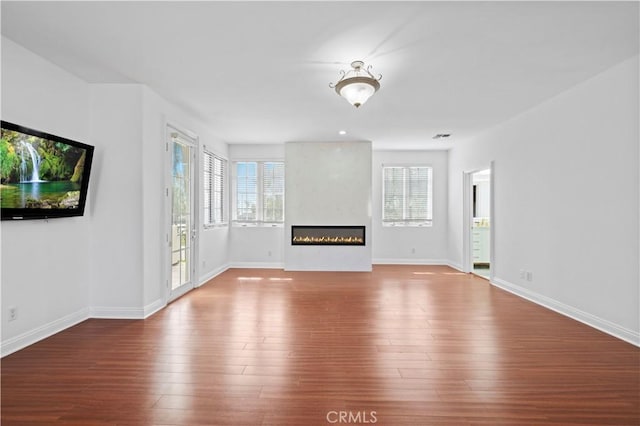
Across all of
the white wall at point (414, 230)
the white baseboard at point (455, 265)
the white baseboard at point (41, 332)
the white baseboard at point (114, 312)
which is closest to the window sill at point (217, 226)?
the white baseboard at point (114, 312)

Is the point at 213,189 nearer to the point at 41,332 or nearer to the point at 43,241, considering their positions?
the point at 43,241

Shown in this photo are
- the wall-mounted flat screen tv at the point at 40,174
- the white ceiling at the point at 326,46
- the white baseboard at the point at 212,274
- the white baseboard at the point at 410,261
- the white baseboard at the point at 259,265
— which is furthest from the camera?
the white baseboard at the point at 410,261

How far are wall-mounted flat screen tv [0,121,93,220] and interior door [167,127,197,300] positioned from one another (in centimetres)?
112

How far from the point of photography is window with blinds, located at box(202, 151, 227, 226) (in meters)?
6.15

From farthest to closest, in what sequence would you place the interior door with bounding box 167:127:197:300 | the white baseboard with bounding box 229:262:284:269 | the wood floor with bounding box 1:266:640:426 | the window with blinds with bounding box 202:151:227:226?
the white baseboard with bounding box 229:262:284:269 < the window with blinds with bounding box 202:151:227:226 < the interior door with bounding box 167:127:197:300 < the wood floor with bounding box 1:266:640:426

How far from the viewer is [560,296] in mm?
4109

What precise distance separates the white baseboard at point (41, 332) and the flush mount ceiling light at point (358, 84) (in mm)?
3742

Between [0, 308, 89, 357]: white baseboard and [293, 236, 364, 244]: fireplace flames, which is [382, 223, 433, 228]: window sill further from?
[0, 308, 89, 357]: white baseboard

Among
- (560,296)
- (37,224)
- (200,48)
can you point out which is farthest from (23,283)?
(560,296)

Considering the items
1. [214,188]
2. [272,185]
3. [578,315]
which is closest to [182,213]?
[214,188]

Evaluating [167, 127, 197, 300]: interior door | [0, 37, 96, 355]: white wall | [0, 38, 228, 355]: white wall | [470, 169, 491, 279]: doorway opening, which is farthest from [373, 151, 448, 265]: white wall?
[0, 37, 96, 355]: white wall

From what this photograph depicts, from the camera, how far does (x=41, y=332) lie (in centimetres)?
318

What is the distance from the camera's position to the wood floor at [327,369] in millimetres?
2084

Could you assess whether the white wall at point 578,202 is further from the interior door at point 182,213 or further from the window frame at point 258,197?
the interior door at point 182,213
